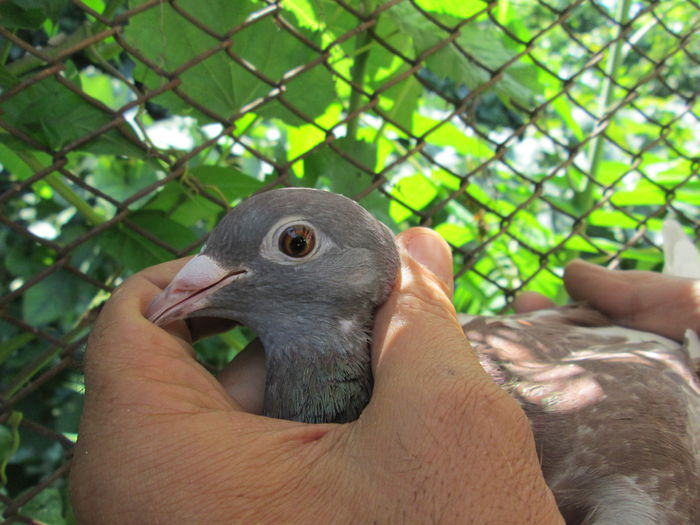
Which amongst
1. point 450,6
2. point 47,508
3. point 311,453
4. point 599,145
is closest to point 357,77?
point 450,6

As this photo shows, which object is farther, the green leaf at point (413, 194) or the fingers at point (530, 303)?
the fingers at point (530, 303)

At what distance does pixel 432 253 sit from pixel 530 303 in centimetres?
109

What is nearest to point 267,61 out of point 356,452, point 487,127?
point 356,452

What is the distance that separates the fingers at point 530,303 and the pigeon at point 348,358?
0.87 metres

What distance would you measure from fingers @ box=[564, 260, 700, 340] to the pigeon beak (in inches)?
53.8

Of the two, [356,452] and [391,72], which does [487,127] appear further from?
[356,452]

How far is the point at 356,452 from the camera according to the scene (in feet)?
3.23

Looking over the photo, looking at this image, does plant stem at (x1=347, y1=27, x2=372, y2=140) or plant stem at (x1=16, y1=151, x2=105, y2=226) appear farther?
plant stem at (x1=347, y1=27, x2=372, y2=140)

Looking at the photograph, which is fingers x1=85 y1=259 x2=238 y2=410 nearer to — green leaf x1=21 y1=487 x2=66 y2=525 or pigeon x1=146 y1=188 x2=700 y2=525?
pigeon x1=146 y1=188 x2=700 y2=525

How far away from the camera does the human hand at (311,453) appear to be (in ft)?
3.00

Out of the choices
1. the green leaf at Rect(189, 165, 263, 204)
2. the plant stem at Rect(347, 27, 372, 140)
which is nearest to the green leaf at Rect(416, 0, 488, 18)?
the plant stem at Rect(347, 27, 372, 140)

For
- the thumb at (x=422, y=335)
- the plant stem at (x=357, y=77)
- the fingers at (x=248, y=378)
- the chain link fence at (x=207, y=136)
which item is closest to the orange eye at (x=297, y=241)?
the thumb at (x=422, y=335)

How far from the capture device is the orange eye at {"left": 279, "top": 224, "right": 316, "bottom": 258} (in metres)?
1.38

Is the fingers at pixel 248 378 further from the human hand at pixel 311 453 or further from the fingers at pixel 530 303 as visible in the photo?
the fingers at pixel 530 303
